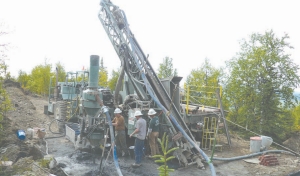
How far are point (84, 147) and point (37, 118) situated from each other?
8.06 m

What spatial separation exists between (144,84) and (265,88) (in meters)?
15.9

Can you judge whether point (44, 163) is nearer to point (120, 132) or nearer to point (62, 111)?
point (120, 132)

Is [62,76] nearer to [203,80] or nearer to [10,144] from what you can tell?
[203,80]

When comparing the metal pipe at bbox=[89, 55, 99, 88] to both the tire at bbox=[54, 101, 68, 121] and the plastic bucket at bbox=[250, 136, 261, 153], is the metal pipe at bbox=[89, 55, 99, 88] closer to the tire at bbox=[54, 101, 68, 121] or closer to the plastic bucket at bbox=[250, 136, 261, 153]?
the tire at bbox=[54, 101, 68, 121]

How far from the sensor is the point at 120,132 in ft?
30.9

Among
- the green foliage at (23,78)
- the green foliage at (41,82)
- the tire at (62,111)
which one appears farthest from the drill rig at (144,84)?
the green foliage at (23,78)

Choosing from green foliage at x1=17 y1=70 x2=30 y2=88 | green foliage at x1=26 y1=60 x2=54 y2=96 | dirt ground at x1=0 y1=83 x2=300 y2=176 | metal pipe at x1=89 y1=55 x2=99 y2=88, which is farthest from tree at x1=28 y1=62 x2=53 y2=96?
metal pipe at x1=89 y1=55 x2=99 y2=88

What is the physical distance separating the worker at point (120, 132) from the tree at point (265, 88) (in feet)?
51.3

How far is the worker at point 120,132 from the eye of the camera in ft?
30.3

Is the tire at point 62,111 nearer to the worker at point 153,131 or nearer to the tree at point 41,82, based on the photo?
→ the worker at point 153,131

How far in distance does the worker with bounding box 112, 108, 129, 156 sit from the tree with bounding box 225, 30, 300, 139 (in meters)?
15.6

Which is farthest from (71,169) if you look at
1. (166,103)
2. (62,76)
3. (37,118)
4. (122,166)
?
(62,76)

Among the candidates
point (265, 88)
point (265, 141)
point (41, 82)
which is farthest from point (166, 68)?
point (265, 141)

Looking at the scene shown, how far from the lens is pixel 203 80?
33375 millimetres
